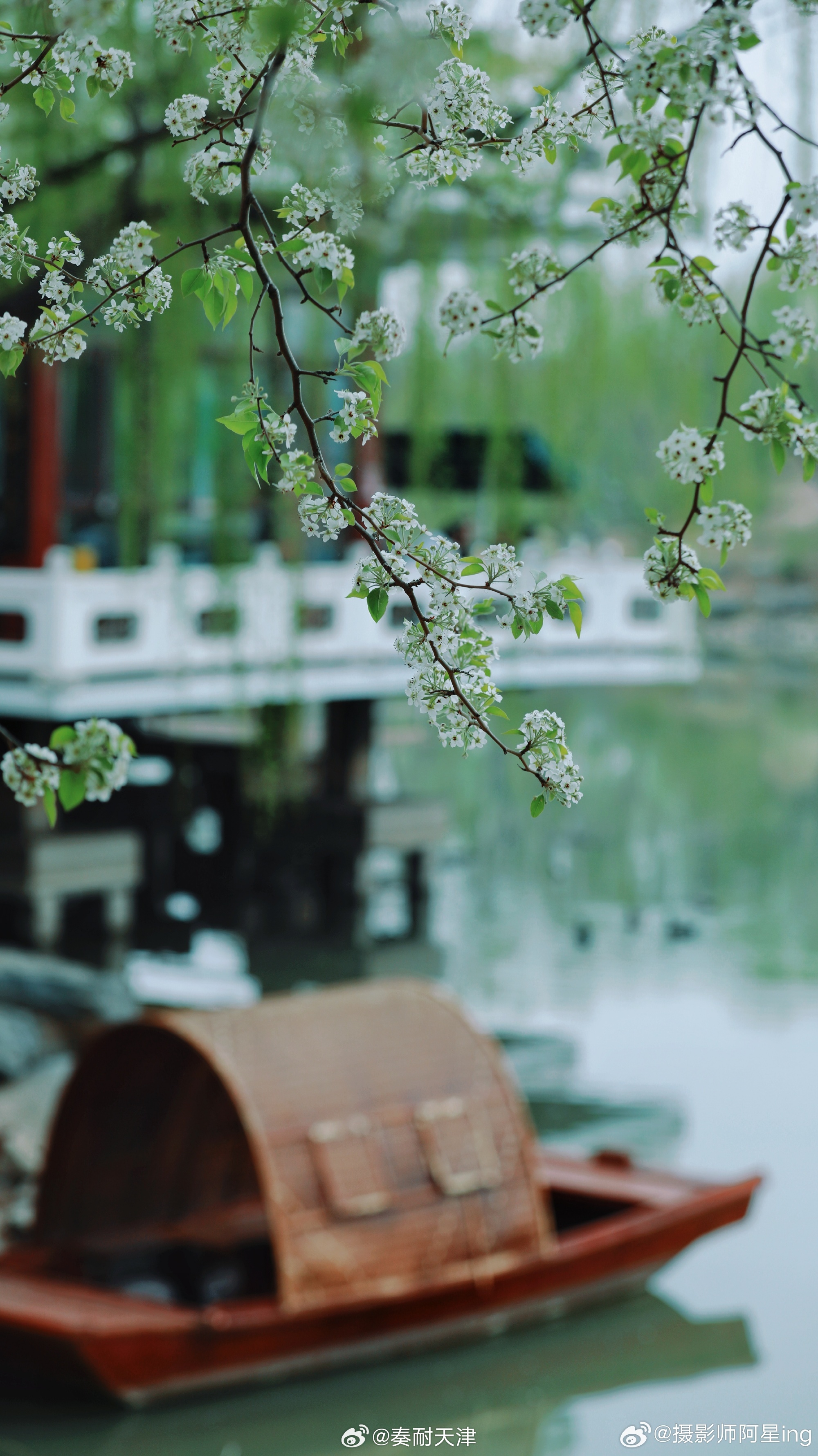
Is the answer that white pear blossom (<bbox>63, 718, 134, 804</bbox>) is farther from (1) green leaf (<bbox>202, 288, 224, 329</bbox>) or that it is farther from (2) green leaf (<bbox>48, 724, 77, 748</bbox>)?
(1) green leaf (<bbox>202, 288, 224, 329</bbox>)

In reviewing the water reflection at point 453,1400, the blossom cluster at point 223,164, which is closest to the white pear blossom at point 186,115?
the blossom cluster at point 223,164

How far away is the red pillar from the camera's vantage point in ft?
33.3

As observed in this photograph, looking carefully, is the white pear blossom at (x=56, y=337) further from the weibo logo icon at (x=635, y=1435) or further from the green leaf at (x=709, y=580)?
the weibo logo icon at (x=635, y=1435)

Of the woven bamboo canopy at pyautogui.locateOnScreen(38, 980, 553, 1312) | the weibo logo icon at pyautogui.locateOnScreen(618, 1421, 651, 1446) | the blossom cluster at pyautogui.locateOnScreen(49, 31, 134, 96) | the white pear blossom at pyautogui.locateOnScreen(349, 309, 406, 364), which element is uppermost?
the blossom cluster at pyautogui.locateOnScreen(49, 31, 134, 96)

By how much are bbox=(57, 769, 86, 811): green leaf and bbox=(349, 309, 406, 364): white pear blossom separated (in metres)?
0.54

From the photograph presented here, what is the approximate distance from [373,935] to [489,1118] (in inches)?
265

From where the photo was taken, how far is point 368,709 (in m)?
12.2

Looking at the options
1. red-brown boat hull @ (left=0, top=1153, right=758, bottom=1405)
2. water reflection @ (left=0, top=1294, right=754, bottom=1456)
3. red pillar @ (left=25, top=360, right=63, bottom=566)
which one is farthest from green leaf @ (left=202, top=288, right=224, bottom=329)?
red pillar @ (left=25, top=360, right=63, bottom=566)

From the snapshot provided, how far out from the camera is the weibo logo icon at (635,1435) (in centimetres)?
638

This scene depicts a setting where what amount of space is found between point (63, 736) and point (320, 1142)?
4334 millimetres

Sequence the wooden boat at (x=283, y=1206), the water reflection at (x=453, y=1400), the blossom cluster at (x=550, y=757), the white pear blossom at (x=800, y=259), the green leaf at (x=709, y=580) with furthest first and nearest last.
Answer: the water reflection at (x=453, y=1400) → the wooden boat at (x=283, y=1206) → the blossom cluster at (x=550, y=757) → the green leaf at (x=709, y=580) → the white pear blossom at (x=800, y=259)

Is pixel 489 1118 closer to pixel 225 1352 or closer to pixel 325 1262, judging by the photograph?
pixel 325 1262

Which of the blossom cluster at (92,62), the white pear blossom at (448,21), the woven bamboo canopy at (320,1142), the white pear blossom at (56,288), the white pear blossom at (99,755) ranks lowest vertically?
the woven bamboo canopy at (320,1142)

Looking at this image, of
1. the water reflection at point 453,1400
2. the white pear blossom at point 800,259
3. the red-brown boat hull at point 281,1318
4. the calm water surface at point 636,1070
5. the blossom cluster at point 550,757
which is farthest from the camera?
the calm water surface at point 636,1070
